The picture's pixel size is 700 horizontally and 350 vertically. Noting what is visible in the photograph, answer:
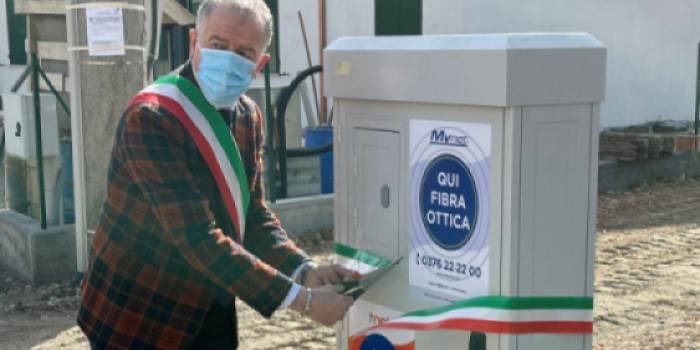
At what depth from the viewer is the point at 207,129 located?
259cm

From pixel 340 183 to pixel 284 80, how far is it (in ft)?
30.3

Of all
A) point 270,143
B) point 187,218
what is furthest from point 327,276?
point 270,143

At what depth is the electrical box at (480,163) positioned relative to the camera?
2.43m

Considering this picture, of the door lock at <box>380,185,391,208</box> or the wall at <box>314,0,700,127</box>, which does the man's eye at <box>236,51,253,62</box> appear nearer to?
the door lock at <box>380,185,391,208</box>

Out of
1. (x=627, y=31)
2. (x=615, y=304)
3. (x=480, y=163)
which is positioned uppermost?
(x=627, y=31)

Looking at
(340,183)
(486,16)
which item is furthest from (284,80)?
(340,183)

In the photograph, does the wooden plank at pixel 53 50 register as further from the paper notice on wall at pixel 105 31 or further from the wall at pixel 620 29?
the wall at pixel 620 29

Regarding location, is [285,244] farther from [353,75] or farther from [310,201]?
[310,201]

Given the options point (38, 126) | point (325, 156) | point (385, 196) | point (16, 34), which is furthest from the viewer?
point (16, 34)

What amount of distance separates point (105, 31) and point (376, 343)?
118 inches

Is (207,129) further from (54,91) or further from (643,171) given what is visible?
(643,171)

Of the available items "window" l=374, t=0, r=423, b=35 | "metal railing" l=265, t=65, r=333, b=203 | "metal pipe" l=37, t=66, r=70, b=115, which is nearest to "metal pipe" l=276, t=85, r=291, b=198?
"metal railing" l=265, t=65, r=333, b=203

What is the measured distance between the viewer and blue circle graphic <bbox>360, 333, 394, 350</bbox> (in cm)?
294

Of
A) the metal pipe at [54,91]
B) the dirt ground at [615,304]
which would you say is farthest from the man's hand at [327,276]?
the metal pipe at [54,91]
